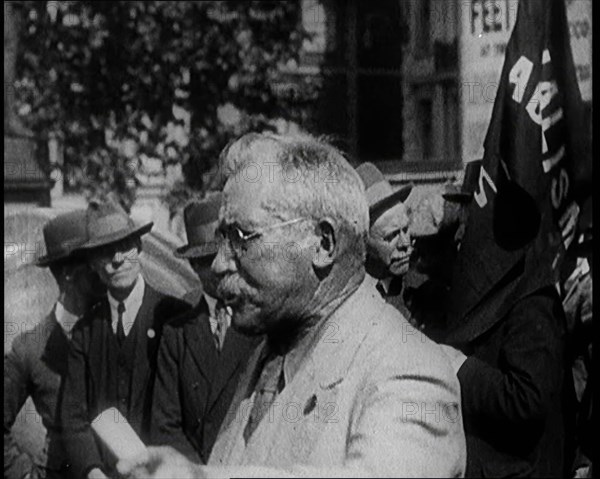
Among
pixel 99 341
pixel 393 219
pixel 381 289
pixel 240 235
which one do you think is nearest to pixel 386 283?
pixel 381 289

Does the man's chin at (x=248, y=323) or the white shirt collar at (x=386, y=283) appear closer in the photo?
the man's chin at (x=248, y=323)

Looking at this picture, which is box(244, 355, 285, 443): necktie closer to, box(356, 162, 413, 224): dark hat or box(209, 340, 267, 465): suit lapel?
box(209, 340, 267, 465): suit lapel

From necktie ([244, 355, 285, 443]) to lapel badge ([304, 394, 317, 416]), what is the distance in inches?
3.1

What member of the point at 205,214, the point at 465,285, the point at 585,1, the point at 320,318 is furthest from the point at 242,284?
the point at 585,1

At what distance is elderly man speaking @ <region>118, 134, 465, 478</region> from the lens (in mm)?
1657

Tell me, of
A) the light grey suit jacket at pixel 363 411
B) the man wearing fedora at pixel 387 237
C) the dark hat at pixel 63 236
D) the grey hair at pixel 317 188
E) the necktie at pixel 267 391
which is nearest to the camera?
the light grey suit jacket at pixel 363 411

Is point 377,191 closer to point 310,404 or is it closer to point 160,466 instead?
point 310,404

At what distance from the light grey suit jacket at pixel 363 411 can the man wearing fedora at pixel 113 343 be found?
0.41m

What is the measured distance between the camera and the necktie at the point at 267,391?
5.93 feet

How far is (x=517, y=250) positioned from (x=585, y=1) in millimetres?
519

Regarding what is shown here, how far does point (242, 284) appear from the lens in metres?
1.78

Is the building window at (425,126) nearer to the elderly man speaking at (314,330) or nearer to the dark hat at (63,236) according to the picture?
the elderly man speaking at (314,330)

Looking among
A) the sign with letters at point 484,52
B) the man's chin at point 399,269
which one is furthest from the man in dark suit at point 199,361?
the sign with letters at point 484,52

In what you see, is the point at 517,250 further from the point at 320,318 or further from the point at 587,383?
the point at 320,318
